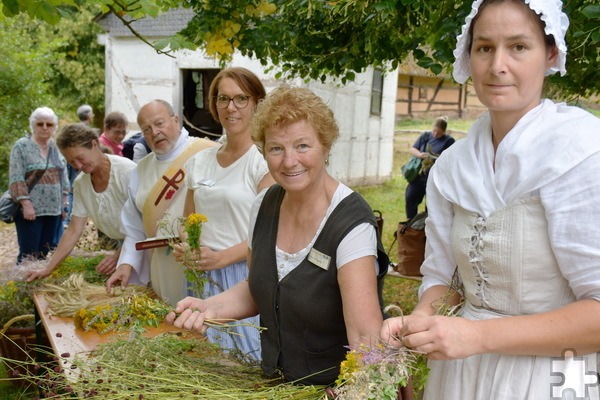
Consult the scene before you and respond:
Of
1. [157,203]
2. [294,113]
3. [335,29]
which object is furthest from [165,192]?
[294,113]

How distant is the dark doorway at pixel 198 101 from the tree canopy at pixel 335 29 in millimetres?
9168

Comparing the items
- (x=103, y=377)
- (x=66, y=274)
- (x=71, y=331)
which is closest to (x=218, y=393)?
(x=103, y=377)

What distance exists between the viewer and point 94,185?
4.28 metres

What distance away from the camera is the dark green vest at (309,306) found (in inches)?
80.0

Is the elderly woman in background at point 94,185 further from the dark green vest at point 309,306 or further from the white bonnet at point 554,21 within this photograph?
the white bonnet at point 554,21

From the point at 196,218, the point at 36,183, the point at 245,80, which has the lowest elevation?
the point at 36,183

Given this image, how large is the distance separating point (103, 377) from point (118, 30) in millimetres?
11809

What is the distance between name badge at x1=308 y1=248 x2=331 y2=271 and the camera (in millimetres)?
2014

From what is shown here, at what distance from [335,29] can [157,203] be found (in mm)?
1315

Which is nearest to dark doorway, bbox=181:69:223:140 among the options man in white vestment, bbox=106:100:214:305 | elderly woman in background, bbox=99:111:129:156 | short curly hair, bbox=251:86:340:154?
elderly woman in background, bbox=99:111:129:156

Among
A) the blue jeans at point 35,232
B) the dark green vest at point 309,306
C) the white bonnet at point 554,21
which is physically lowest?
the blue jeans at point 35,232

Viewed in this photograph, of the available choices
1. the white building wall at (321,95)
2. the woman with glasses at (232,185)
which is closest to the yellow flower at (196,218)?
the woman with glasses at (232,185)

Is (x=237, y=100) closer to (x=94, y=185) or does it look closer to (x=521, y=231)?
(x=94, y=185)

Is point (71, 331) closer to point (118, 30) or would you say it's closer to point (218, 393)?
point (218, 393)
